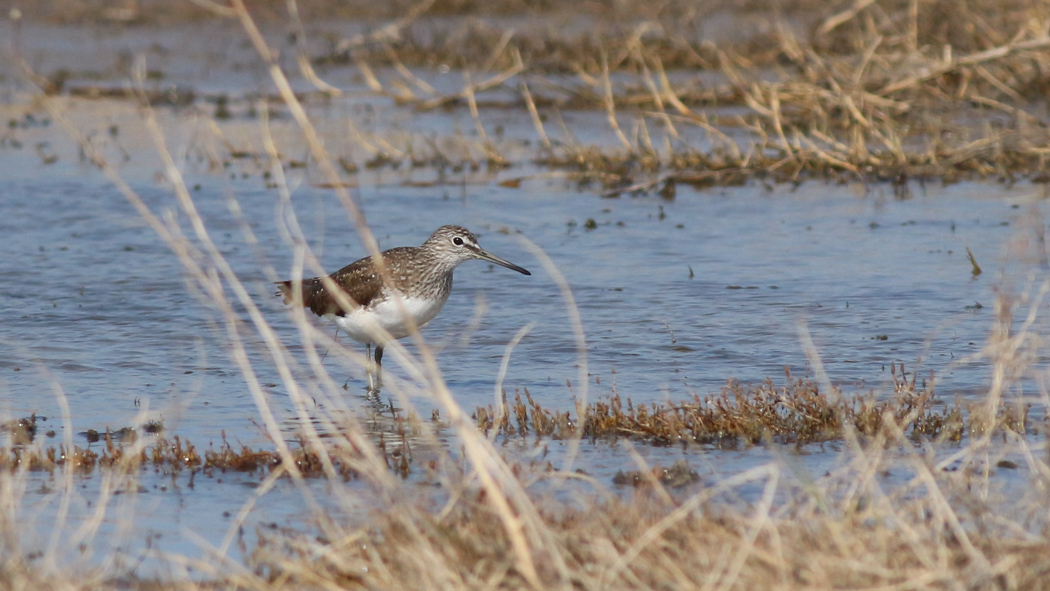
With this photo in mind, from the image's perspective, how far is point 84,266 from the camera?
39.3 ft

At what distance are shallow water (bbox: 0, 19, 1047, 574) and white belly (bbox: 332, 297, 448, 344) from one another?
0.37 m

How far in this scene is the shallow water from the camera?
7.78 meters

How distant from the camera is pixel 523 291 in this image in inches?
440

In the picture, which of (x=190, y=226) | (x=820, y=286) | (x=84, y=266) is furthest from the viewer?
(x=190, y=226)

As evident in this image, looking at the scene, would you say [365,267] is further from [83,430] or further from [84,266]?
[84,266]

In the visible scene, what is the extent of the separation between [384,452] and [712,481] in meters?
1.61

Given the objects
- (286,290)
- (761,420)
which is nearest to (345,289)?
(286,290)

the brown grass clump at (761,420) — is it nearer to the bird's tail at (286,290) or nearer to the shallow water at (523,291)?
the shallow water at (523,291)

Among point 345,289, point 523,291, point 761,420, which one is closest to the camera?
point 761,420

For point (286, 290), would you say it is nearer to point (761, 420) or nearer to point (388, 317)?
point (388, 317)

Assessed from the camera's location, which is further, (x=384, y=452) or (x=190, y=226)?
(x=190, y=226)

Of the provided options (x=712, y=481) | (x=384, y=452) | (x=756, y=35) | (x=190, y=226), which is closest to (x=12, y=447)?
(x=384, y=452)

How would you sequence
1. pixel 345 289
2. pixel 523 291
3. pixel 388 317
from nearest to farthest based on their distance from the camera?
pixel 388 317
pixel 345 289
pixel 523 291

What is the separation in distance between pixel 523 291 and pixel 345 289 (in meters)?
2.37
